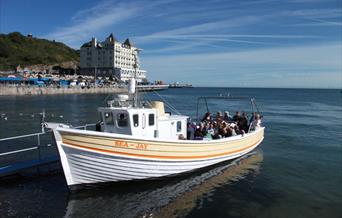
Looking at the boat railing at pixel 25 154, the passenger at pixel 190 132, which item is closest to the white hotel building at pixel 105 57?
the boat railing at pixel 25 154

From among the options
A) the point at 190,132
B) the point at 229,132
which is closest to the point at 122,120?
the point at 190,132

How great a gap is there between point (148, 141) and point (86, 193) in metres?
3.10

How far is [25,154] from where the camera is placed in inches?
715

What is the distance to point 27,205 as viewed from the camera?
11523 millimetres

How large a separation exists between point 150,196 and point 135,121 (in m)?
3.00

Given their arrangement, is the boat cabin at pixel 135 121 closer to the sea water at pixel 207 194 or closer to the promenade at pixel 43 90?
the sea water at pixel 207 194

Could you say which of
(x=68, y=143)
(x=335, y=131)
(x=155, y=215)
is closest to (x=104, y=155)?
(x=68, y=143)

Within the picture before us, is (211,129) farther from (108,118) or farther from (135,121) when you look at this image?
(108,118)

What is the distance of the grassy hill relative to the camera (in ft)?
446

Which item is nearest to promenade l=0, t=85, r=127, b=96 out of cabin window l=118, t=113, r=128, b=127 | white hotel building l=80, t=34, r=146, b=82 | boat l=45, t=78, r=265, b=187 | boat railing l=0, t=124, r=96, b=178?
white hotel building l=80, t=34, r=146, b=82

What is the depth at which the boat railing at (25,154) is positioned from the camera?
45.1 ft

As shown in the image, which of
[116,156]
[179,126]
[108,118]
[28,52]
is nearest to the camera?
[116,156]

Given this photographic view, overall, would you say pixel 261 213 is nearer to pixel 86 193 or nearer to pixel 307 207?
pixel 307 207

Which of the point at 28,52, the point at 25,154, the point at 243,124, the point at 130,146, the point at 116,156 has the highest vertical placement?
the point at 28,52
